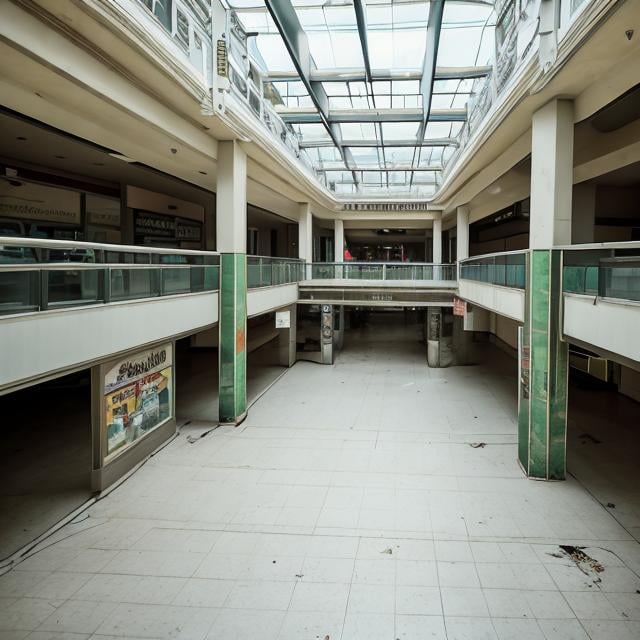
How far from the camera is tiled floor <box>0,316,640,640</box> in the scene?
16.1 ft

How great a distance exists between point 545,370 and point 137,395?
7.50 meters

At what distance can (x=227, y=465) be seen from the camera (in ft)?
29.9

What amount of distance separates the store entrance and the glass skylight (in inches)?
348

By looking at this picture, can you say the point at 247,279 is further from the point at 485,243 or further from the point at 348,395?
the point at 485,243

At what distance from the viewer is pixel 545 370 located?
27.0 ft

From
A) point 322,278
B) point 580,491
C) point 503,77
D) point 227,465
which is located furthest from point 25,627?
point 322,278

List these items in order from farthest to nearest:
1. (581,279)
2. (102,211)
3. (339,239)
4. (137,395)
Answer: (339,239)
(102,211)
(137,395)
(581,279)

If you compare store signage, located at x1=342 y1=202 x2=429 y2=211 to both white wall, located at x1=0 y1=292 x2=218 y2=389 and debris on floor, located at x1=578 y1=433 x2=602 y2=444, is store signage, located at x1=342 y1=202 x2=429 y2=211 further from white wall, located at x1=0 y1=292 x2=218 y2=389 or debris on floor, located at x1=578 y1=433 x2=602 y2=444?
white wall, located at x1=0 y1=292 x2=218 y2=389

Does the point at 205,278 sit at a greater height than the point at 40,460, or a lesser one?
greater

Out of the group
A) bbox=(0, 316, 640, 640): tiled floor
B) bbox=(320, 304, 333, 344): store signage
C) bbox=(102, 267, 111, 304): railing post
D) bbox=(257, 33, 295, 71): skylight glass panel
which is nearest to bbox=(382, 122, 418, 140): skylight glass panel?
bbox=(257, 33, 295, 71): skylight glass panel


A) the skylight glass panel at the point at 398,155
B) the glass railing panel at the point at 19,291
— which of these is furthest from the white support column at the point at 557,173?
the skylight glass panel at the point at 398,155

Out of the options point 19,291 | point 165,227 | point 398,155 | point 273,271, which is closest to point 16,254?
point 19,291

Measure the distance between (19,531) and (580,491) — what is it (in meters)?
8.79

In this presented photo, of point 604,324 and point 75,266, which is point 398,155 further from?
point 75,266
